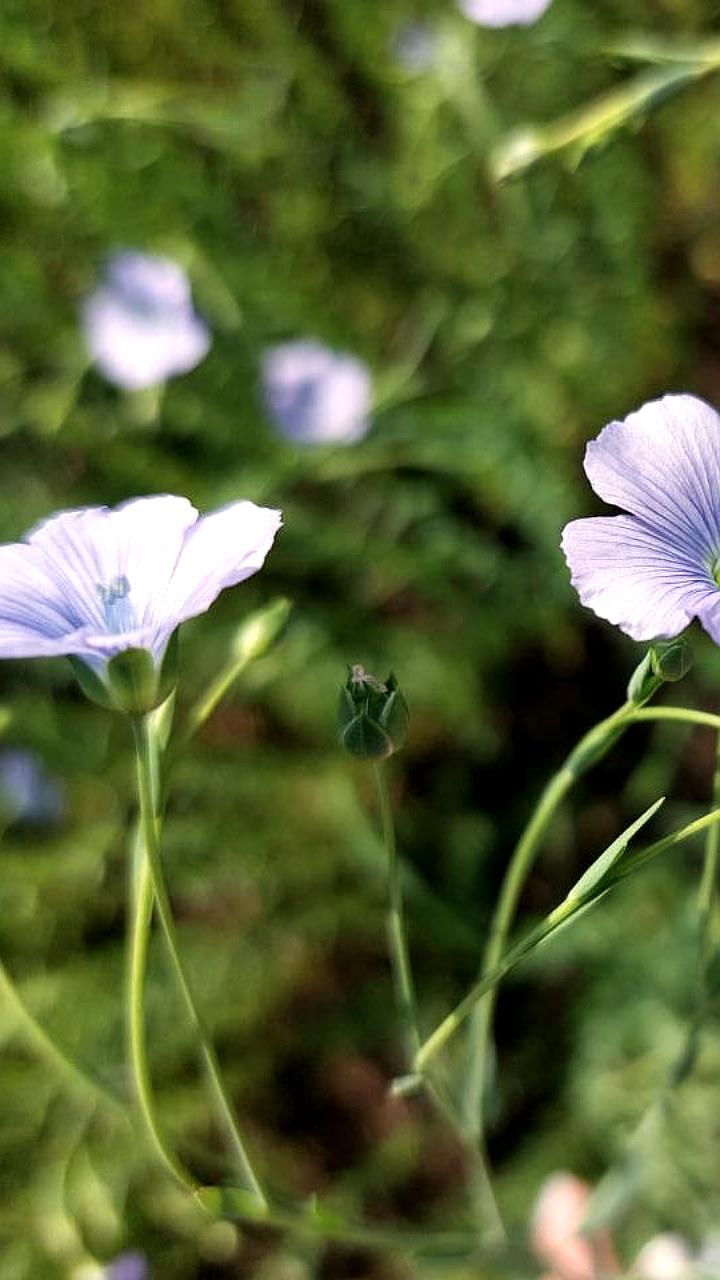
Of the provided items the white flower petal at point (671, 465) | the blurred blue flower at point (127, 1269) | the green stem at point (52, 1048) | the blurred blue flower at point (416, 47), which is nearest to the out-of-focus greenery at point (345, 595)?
the blurred blue flower at point (416, 47)

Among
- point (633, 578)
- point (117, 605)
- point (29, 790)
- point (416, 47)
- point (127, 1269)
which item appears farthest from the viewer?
point (29, 790)

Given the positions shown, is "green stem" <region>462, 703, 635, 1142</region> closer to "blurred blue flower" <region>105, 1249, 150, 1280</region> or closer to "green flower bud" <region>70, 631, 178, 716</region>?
"green flower bud" <region>70, 631, 178, 716</region>

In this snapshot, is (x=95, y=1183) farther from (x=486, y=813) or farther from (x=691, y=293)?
(x=691, y=293)

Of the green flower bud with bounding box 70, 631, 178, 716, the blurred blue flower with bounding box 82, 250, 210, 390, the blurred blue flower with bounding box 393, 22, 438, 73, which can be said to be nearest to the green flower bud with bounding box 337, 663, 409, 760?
the green flower bud with bounding box 70, 631, 178, 716

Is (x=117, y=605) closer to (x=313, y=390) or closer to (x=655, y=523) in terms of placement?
(x=655, y=523)

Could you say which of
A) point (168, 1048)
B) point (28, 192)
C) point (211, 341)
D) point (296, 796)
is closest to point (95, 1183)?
point (168, 1048)

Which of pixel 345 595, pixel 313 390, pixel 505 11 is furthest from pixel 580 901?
pixel 313 390
